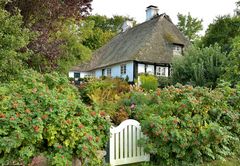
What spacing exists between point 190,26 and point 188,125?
1396 inches

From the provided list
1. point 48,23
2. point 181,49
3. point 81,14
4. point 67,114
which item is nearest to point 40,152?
point 67,114

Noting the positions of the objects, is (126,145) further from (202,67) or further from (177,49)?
(177,49)

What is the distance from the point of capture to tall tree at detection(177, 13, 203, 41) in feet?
123

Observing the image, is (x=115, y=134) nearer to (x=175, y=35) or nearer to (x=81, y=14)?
(x=81, y=14)

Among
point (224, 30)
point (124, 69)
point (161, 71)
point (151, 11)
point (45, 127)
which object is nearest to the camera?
point (45, 127)

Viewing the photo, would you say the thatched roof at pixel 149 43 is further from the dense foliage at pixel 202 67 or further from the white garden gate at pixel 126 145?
the white garden gate at pixel 126 145

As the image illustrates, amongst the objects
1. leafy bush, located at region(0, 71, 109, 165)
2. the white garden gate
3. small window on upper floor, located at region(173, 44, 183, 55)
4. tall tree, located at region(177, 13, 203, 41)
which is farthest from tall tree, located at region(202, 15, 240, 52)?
tall tree, located at region(177, 13, 203, 41)

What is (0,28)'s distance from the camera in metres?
5.99

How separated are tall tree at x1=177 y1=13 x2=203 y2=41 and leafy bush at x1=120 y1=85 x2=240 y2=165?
3334cm

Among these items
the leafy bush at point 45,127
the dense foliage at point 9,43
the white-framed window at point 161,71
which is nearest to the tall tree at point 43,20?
the dense foliage at point 9,43

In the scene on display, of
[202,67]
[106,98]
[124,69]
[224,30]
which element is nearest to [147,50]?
[124,69]

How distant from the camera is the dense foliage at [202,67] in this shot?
42.2 ft

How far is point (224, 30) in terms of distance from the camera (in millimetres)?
15344

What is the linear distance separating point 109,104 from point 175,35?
63.1 feet
